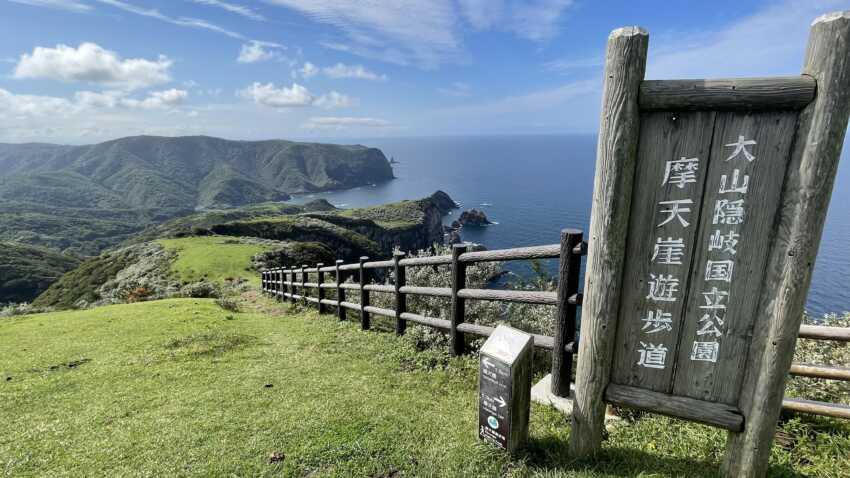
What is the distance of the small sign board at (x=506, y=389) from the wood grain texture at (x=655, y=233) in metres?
0.93

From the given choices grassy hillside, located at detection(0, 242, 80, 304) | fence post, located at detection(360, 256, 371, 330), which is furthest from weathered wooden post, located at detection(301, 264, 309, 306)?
grassy hillside, located at detection(0, 242, 80, 304)

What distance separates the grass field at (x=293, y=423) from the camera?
171 inches

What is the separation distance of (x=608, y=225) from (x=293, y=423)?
4.57 meters

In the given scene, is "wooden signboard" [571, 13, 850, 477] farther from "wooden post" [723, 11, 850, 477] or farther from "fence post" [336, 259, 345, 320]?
"fence post" [336, 259, 345, 320]

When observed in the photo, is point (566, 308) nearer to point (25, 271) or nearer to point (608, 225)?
point (608, 225)

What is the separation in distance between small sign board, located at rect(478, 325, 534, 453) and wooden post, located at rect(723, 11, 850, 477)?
1.90 metres

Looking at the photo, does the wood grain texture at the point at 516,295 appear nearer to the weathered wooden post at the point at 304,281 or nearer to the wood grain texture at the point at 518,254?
the wood grain texture at the point at 518,254

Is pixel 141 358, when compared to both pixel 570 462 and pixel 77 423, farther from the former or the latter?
pixel 570 462

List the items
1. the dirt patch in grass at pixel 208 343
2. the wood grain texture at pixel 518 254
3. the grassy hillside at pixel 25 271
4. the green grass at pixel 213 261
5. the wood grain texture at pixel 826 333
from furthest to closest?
A: the grassy hillside at pixel 25 271
the green grass at pixel 213 261
the dirt patch in grass at pixel 208 343
the wood grain texture at pixel 518 254
the wood grain texture at pixel 826 333

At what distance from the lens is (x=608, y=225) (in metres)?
3.78

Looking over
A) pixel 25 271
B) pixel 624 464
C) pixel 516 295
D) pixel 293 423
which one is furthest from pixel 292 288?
pixel 25 271

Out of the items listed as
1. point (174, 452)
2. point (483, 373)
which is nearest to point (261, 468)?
point (174, 452)

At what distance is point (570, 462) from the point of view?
4211mm

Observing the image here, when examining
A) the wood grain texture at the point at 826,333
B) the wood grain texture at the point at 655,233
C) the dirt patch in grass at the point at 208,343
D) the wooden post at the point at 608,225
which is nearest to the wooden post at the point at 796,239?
the wood grain texture at the point at 655,233
